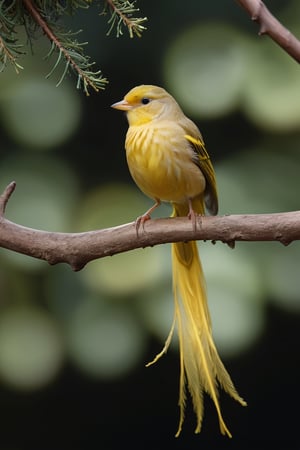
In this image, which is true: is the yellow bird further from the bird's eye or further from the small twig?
the small twig

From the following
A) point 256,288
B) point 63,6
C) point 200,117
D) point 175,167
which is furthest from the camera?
point 200,117

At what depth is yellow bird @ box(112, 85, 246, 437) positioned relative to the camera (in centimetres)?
151

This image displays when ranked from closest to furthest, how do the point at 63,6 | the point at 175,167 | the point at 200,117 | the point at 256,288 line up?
the point at 63,6 → the point at 175,167 → the point at 256,288 → the point at 200,117

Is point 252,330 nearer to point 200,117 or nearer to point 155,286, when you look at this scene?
point 155,286

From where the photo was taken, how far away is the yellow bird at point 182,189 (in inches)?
59.3

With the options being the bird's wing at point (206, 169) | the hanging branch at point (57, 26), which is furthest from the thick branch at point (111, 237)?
the hanging branch at point (57, 26)

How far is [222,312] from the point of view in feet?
6.53

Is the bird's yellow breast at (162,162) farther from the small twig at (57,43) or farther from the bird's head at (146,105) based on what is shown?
the small twig at (57,43)

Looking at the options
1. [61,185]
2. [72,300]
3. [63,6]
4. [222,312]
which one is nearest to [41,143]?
[61,185]

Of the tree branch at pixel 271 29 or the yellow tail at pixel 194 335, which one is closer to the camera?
the tree branch at pixel 271 29

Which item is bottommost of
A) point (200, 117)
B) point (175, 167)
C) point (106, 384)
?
point (106, 384)

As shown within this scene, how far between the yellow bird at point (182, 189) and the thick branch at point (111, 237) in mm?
25

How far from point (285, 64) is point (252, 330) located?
59cm

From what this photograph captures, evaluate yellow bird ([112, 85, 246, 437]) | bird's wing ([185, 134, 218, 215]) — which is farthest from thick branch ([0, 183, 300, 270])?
bird's wing ([185, 134, 218, 215])
